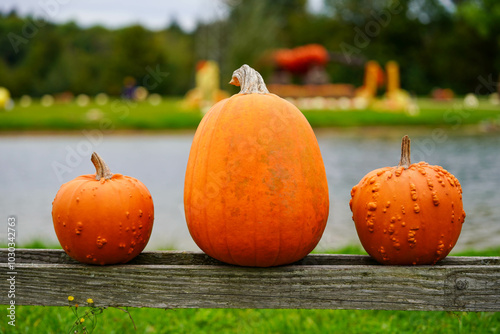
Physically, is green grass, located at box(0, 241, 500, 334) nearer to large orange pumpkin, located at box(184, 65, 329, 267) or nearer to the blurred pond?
large orange pumpkin, located at box(184, 65, 329, 267)

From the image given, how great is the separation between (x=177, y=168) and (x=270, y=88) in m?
16.7

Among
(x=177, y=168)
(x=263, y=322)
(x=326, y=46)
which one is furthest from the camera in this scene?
(x=326, y=46)

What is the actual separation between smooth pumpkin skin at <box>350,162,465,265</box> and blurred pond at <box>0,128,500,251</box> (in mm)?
2053

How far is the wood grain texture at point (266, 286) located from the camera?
1711 millimetres

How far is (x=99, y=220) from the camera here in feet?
6.04

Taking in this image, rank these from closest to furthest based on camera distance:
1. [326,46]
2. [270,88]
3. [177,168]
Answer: [177,168]
[270,88]
[326,46]

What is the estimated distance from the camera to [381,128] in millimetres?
15047

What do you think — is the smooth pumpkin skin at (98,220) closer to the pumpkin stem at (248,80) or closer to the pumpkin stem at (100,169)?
the pumpkin stem at (100,169)

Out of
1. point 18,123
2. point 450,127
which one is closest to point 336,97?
point 450,127

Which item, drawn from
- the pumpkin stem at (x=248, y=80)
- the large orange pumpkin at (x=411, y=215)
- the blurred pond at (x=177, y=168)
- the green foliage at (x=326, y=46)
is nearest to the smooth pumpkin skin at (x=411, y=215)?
the large orange pumpkin at (x=411, y=215)

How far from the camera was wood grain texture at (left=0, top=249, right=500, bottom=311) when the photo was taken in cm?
171

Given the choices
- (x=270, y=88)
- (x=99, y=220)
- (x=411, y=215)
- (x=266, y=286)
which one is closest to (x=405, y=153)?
(x=411, y=215)

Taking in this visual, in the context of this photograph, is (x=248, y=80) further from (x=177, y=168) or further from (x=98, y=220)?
(x=177, y=168)

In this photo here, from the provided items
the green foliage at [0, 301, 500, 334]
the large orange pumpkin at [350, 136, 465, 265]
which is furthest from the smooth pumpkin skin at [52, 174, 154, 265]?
the large orange pumpkin at [350, 136, 465, 265]
